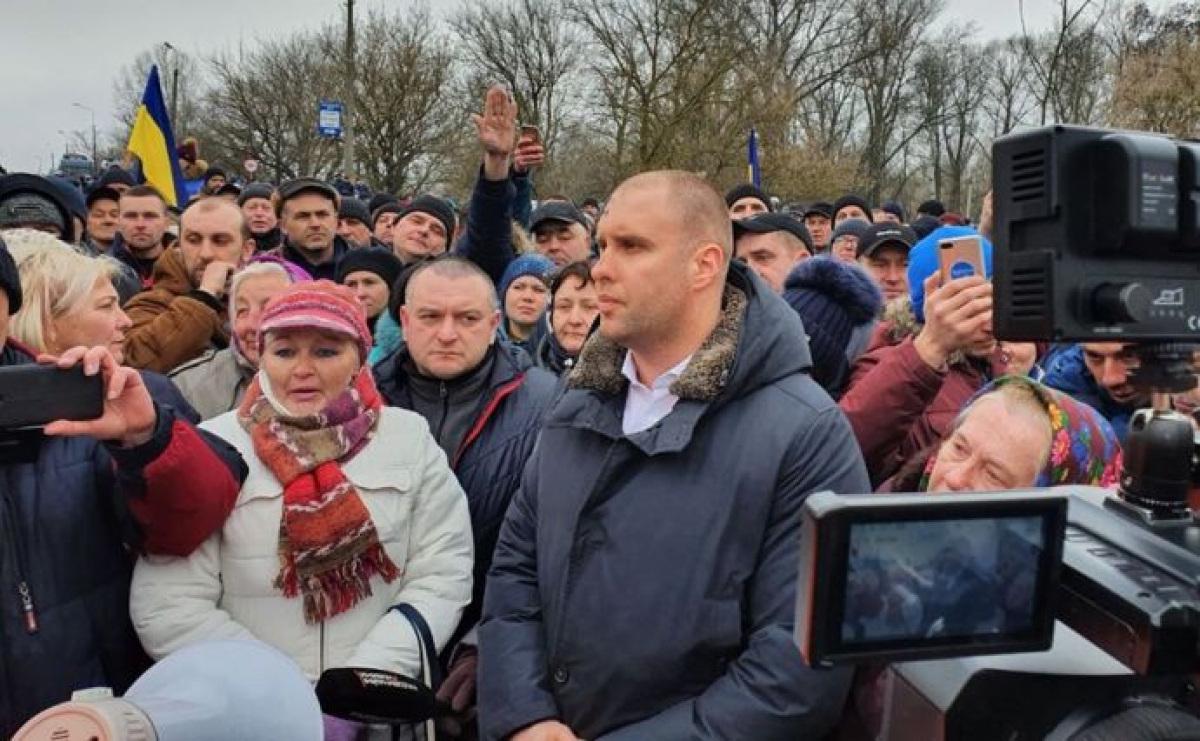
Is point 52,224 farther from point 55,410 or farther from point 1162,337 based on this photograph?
point 1162,337

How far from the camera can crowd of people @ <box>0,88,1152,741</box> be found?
1.96 meters

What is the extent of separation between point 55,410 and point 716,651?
135 centimetres

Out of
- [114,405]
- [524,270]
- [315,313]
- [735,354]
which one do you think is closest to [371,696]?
[114,405]

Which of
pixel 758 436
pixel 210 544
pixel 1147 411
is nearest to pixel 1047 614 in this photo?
pixel 1147 411

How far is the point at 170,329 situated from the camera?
149 inches

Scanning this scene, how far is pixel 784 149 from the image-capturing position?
2278cm

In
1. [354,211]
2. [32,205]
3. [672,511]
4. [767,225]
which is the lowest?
[672,511]

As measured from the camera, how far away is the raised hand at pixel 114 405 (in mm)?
1768

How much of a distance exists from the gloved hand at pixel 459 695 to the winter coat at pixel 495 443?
30 cm

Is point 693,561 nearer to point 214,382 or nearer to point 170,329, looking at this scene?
point 214,382

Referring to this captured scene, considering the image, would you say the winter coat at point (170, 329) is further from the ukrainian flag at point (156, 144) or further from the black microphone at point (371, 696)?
the ukrainian flag at point (156, 144)

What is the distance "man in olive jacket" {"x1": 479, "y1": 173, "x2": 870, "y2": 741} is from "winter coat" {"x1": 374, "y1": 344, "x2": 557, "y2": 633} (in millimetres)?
684

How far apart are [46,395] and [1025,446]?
1.94 meters

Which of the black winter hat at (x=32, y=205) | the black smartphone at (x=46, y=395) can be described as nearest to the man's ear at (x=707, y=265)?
the black smartphone at (x=46, y=395)
